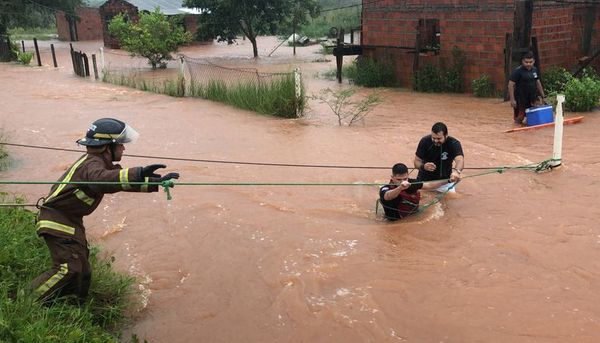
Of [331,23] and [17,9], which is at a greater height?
[17,9]

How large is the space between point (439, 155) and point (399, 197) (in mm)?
778

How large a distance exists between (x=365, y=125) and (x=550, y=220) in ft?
18.2

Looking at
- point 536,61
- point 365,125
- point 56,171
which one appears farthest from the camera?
point 536,61

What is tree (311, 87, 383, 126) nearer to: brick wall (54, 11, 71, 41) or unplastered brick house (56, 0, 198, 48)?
unplastered brick house (56, 0, 198, 48)

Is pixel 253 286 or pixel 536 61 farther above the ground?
pixel 536 61

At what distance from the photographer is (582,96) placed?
11062mm

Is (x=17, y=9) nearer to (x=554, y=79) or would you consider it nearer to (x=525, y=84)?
(x=554, y=79)

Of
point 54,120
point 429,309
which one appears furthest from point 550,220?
point 54,120

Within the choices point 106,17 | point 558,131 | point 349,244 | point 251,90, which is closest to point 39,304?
point 349,244

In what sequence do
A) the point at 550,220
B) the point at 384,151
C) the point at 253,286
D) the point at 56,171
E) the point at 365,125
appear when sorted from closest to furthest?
the point at 253,286
the point at 550,220
the point at 56,171
the point at 384,151
the point at 365,125

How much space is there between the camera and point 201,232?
20.1 feet

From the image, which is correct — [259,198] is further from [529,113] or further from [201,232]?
[529,113]

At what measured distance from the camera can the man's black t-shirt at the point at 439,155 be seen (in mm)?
6445

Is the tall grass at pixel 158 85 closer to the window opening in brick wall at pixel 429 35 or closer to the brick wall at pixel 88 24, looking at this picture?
the window opening in brick wall at pixel 429 35
